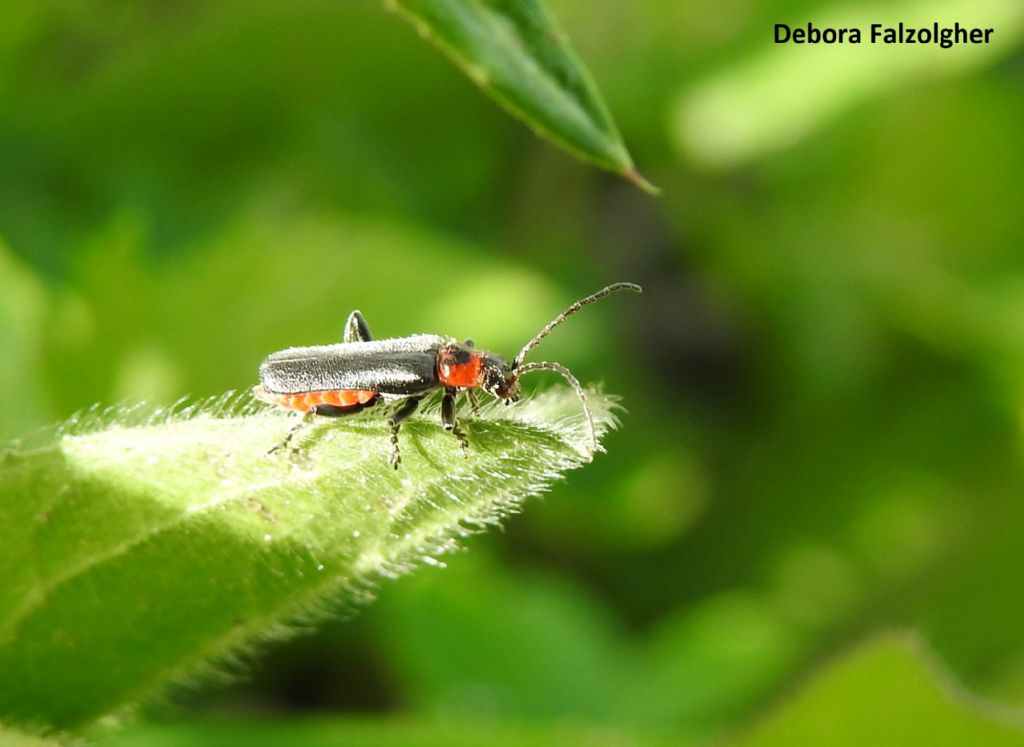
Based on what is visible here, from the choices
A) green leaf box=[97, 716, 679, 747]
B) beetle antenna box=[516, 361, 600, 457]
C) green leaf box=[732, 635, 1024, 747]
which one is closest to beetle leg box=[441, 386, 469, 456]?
beetle antenna box=[516, 361, 600, 457]

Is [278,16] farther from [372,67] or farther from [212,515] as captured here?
[212,515]

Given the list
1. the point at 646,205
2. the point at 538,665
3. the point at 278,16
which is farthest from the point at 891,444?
the point at 278,16

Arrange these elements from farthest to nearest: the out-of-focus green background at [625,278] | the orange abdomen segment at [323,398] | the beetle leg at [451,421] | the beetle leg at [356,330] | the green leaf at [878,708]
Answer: the out-of-focus green background at [625,278], the beetle leg at [356,330], the orange abdomen segment at [323,398], the green leaf at [878,708], the beetle leg at [451,421]

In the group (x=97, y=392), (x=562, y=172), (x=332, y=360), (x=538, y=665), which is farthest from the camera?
(x=562, y=172)

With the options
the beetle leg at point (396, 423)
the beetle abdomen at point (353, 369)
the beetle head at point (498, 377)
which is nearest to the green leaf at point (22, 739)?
the beetle leg at point (396, 423)

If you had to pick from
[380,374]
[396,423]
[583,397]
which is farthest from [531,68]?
[380,374]

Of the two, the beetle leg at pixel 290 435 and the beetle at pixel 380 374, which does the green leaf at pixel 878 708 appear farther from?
the beetle leg at pixel 290 435
